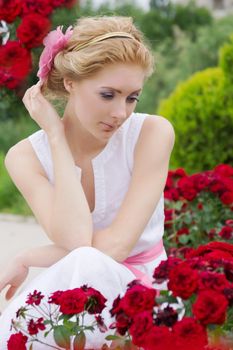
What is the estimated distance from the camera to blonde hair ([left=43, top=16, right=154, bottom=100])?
325 centimetres

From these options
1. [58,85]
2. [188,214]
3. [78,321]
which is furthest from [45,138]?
[188,214]

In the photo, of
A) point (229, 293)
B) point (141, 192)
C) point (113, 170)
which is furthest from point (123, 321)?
point (113, 170)

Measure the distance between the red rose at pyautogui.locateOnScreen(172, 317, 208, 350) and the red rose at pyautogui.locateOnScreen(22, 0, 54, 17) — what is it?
2.35 meters

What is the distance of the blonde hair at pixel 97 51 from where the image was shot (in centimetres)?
325

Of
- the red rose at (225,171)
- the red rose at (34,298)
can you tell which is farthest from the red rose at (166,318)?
the red rose at (225,171)

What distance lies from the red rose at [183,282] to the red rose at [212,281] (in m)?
0.02

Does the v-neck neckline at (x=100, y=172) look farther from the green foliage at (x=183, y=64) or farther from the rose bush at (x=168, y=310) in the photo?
the green foliage at (x=183, y=64)

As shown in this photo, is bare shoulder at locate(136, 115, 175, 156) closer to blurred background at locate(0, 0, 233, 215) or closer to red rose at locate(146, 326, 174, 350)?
blurred background at locate(0, 0, 233, 215)

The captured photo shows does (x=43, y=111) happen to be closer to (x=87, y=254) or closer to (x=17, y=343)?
(x=87, y=254)

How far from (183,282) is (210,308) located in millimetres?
116

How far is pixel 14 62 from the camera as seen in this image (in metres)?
4.29

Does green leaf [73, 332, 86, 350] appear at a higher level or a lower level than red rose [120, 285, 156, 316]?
lower

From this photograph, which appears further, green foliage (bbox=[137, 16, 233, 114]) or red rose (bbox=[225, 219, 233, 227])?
green foliage (bbox=[137, 16, 233, 114])

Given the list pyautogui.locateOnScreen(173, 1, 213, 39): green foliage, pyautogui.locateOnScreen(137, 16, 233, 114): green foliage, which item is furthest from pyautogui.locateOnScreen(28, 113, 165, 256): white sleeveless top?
pyautogui.locateOnScreen(173, 1, 213, 39): green foliage
